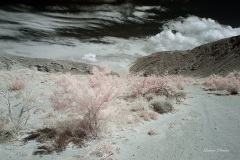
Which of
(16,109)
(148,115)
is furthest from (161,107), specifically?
(16,109)

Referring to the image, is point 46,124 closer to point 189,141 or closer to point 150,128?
point 150,128

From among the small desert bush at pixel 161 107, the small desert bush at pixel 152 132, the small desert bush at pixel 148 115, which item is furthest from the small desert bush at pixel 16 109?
the small desert bush at pixel 161 107

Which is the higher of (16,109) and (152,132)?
(16,109)

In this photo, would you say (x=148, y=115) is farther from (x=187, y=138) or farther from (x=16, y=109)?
(x=16, y=109)

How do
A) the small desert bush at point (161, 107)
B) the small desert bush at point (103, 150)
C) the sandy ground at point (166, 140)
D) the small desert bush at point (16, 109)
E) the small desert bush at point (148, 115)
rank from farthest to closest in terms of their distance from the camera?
the small desert bush at point (161, 107) < the small desert bush at point (148, 115) < the small desert bush at point (16, 109) < the sandy ground at point (166, 140) < the small desert bush at point (103, 150)

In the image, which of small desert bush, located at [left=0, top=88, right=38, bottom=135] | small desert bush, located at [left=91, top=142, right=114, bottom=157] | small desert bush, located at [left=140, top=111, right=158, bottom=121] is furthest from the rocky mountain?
small desert bush, located at [left=91, top=142, right=114, bottom=157]

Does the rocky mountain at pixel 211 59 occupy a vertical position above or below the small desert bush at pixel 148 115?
Result: above

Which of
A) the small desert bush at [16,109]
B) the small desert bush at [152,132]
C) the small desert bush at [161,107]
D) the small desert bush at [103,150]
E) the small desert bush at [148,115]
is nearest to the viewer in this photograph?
the small desert bush at [103,150]

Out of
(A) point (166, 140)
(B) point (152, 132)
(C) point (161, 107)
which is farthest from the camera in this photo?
(C) point (161, 107)

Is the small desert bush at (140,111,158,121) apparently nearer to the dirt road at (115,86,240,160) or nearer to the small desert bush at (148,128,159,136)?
the dirt road at (115,86,240,160)

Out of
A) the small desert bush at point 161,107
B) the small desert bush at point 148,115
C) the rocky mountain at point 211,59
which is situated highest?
the rocky mountain at point 211,59

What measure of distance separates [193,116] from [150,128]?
286 cm

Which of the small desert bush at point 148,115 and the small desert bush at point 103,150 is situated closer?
the small desert bush at point 103,150

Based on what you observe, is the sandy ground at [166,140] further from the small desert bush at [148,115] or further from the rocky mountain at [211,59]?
the rocky mountain at [211,59]
